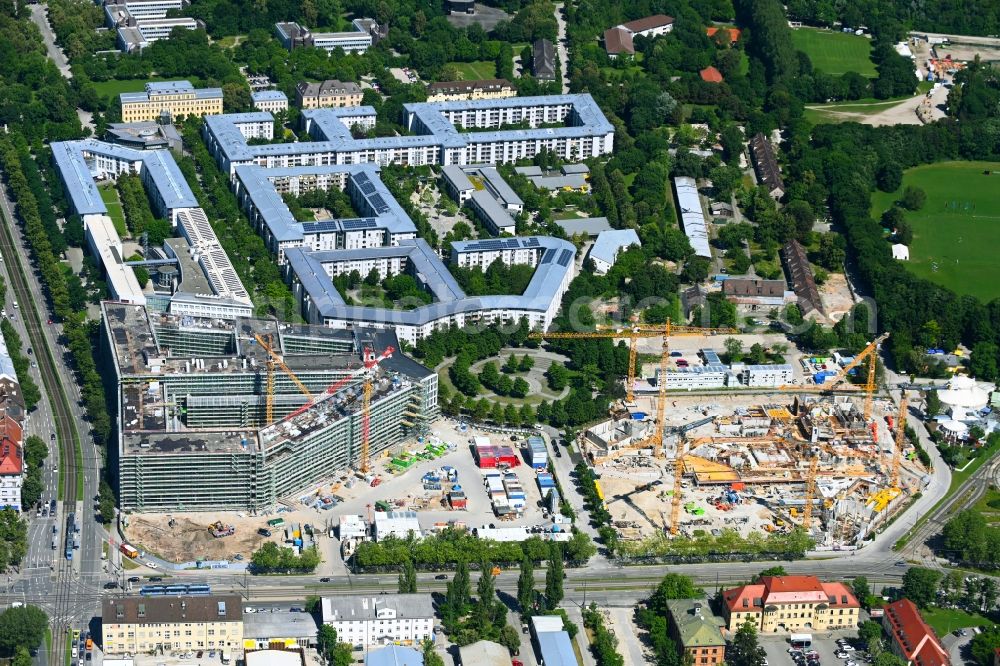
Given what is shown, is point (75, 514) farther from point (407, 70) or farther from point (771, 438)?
point (407, 70)

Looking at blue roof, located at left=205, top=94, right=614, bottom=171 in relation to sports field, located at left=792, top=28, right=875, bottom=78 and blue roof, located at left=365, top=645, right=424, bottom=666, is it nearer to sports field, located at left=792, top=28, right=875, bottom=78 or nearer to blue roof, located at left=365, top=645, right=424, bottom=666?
sports field, located at left=792, top=28, right=875, bottom=78

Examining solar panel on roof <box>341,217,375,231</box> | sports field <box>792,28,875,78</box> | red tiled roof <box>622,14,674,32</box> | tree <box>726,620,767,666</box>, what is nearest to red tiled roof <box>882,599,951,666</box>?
tree <box>726,620,767,666</box>

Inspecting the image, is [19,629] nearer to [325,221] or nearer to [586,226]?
[325,221]

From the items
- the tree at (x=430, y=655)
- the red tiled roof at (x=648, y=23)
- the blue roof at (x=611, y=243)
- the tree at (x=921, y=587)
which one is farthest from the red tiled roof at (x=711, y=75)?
the tree at (x=430, y=655)

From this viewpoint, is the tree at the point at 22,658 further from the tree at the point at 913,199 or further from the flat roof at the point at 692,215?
the tree at the point at 913,199

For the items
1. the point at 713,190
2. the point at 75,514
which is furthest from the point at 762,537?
the point at 713,190

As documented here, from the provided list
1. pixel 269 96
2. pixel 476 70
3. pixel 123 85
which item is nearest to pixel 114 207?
pixel 269 96
